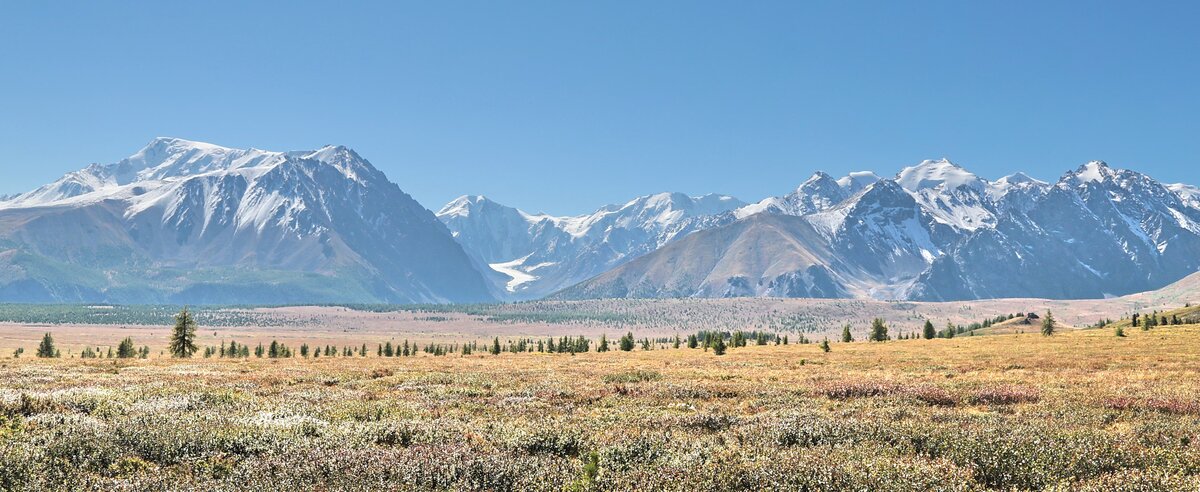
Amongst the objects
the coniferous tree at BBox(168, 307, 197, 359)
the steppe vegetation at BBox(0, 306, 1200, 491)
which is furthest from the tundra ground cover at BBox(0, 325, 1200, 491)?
the coniferous tree at BBox(168, 307, 197, 359)

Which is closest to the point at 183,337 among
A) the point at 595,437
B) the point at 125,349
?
the point at 125,349

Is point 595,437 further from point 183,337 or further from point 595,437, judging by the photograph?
point 183,337

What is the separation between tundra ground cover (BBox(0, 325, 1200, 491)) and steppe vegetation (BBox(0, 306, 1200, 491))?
6 centimetres

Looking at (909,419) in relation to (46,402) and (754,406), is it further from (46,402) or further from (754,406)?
(46,402)

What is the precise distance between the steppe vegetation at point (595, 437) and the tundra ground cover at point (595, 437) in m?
0.06

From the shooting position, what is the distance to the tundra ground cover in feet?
36.5

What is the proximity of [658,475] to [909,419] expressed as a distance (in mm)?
11011

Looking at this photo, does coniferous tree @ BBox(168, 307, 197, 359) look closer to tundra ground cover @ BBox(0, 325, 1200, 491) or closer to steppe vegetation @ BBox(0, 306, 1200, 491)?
steppe vegetation @ BBox(0, 306, 1200, 491)

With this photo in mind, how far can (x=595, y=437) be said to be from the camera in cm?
1562

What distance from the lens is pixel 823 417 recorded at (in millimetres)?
19375

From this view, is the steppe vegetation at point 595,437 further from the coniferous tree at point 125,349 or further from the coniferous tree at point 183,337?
the coniferous tree at point 125,349

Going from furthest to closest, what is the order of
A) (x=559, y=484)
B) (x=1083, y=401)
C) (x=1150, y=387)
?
(x=1150, y=387) → (x=1083, y=401) → (x=559, y=484)

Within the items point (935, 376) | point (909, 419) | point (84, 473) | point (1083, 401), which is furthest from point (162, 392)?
point (935, 376)

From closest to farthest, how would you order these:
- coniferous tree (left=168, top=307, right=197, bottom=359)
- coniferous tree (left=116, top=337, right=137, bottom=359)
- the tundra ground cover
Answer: the tundra ground cover → coniferous tree (left=168, top=307, right=197, bottom=359) → coniferous tree (left=116, top=337, right=137, bottom=359)
